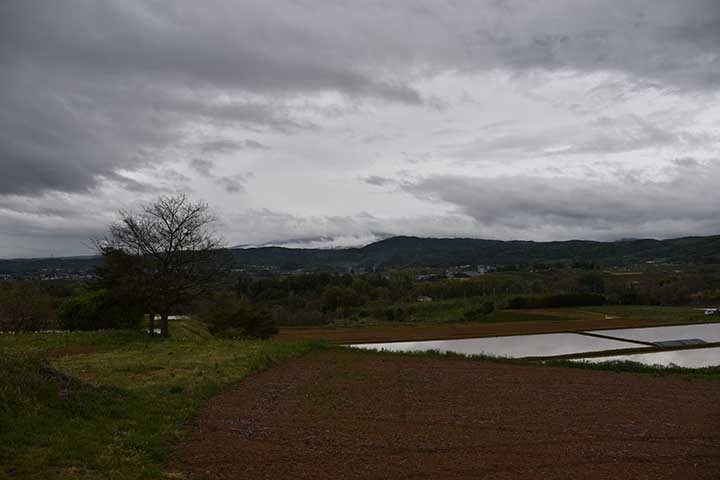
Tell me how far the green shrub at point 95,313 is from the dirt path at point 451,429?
17590 millimetres

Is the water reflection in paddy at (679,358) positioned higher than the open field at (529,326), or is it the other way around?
the water reflection in paddy at (679,358)

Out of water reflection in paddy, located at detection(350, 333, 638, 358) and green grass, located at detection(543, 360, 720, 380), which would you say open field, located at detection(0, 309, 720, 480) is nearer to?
green grass, located at detection(543, 360, 720, 380)

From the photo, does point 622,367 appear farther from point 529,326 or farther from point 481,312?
point 481,312

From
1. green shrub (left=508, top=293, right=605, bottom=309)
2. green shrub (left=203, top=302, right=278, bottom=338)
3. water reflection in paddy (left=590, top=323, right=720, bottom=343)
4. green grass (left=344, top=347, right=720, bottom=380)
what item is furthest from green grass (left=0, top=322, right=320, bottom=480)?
green shrub (left=508, top=293, right=605, bottom=309)

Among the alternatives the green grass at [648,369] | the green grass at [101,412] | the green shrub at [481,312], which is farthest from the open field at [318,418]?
the green shrub at [481,312]

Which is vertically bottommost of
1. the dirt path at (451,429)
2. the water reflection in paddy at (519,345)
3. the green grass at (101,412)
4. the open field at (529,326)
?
the open field at (529,326)

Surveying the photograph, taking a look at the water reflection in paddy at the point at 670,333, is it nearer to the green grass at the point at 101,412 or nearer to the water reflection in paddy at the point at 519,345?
the water reflection in paddy at the point at 519,345

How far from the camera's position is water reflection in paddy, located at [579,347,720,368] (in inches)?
1171

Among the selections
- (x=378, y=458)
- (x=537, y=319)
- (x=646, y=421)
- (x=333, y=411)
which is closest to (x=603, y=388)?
(x=646, y=421)

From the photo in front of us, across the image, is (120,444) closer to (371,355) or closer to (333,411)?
(333,411)

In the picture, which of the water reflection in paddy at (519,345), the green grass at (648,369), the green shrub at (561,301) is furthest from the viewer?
the green shrub at (561,301)

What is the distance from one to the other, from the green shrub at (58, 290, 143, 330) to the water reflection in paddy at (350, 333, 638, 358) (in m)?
14.8

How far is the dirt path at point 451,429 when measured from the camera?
930 centimetres

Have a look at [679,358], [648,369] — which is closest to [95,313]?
[648,369]
